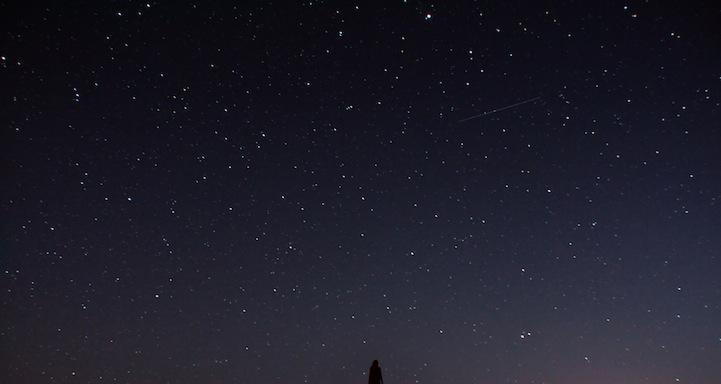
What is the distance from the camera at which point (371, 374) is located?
7.77 meters

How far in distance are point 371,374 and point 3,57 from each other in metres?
6.39

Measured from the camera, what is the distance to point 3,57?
283 inches

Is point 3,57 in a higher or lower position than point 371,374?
higher

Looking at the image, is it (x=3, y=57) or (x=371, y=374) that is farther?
(x=371, y=374)
